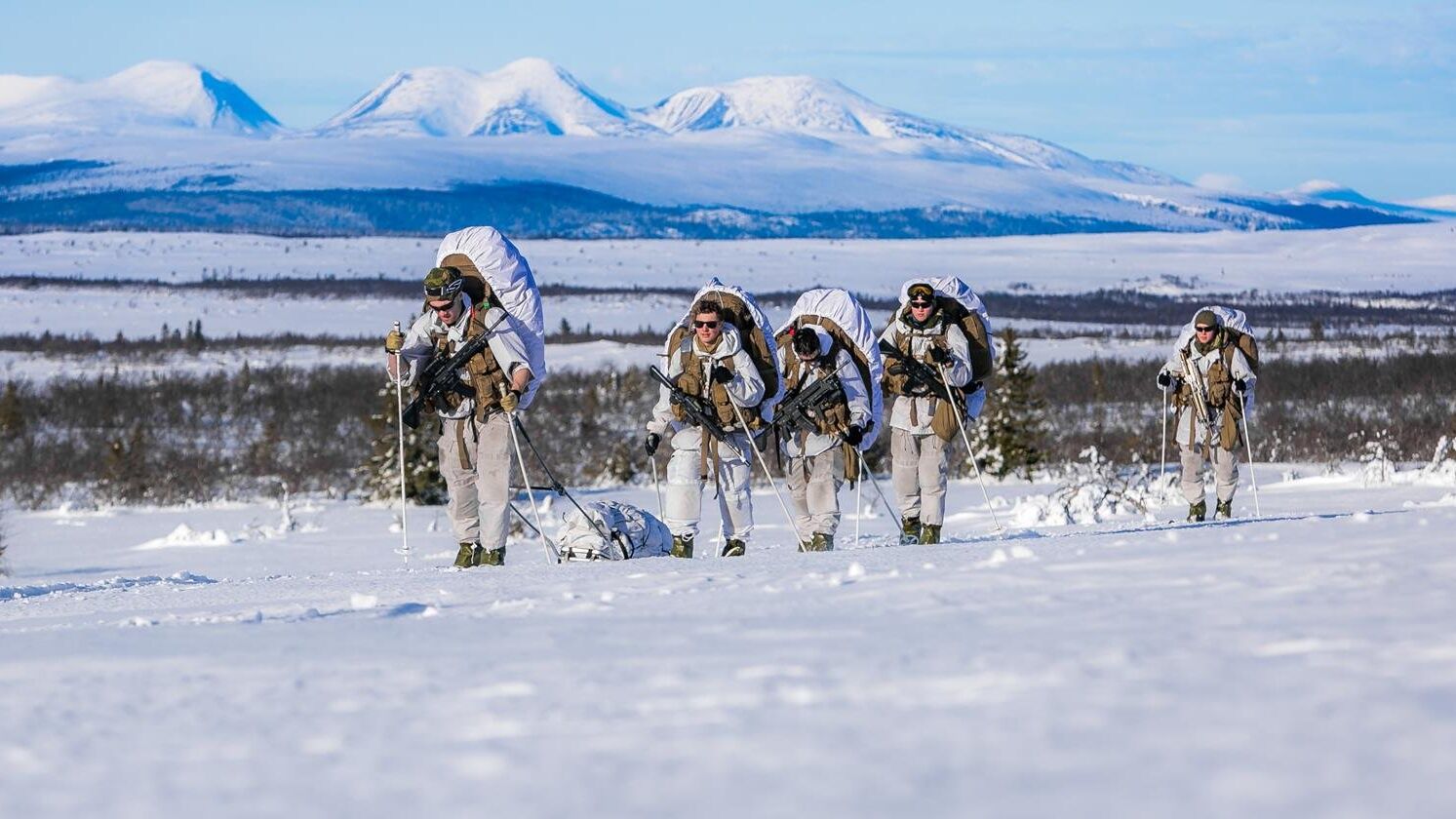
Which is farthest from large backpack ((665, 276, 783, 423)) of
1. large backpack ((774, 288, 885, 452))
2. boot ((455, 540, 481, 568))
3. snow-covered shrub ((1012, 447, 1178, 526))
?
snow-covered shrub ((1012, 447, 1178, 526))

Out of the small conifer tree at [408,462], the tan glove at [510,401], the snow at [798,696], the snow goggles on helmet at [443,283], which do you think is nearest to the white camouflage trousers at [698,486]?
the tan glove at [510,401]

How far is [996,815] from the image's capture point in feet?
11.1

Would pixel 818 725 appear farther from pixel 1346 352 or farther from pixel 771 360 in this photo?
pixel 1346 352

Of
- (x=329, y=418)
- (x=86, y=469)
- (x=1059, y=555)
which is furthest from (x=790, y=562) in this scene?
(x=329, y=418)

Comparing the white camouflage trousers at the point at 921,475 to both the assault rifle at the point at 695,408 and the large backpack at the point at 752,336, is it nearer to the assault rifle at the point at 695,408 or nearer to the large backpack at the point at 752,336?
the large backpack at the point at 752,336

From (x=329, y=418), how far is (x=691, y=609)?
4329cm

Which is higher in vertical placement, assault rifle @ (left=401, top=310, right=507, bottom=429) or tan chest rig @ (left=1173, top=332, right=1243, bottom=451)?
assault rifle @ (left=401, top=310, right=507, bottom=429)

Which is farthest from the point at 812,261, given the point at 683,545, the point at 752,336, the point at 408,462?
the point at 683,545

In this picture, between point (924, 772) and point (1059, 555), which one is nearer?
point (924, 772)

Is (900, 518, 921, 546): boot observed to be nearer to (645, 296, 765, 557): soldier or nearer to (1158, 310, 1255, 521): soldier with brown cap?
(645, 296, 765, 557): soldier

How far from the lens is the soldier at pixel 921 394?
13.8 meters

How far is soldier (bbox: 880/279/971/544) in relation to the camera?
13.8m

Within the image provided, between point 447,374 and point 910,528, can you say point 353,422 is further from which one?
point 447,374

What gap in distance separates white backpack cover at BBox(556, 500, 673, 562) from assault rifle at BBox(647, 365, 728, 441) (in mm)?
732
